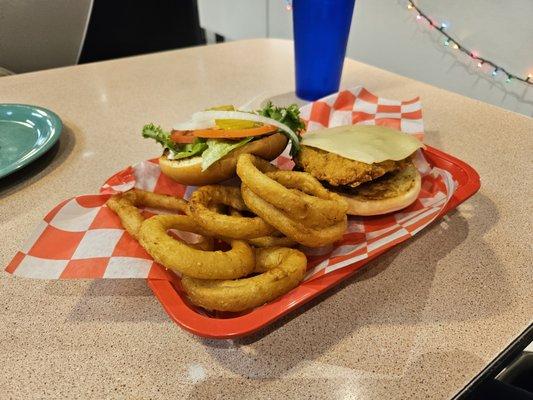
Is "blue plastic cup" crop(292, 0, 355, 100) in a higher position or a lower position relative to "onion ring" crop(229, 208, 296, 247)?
higher

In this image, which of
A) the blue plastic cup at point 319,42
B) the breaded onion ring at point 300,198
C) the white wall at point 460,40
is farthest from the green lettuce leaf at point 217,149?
the white wall at point 460,40

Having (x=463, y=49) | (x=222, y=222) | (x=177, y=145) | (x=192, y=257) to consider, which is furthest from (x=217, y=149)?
(x=463, y=49)

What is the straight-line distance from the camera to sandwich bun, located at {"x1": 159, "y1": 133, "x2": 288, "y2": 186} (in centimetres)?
109

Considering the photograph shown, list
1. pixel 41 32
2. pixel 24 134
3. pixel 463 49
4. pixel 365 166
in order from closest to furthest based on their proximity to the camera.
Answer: pixel 365 166
pixel 24 134
pixel 41 32
pixel 463 49

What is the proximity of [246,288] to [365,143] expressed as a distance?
0.57 meters

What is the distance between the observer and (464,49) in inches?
131

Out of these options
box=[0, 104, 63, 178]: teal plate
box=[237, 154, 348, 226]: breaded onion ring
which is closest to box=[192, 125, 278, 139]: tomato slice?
box=[237, 154, 348, 226]: breaded onion ring

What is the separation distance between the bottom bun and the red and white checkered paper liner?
0.16 ft

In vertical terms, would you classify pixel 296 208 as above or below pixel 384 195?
above

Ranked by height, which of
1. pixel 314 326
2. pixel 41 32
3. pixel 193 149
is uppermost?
pixel 193 149

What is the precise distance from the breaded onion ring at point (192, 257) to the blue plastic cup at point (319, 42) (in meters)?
1.15

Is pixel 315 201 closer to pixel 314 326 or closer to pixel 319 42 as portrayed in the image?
pixel 314 326

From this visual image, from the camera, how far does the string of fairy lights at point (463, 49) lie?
123 inches

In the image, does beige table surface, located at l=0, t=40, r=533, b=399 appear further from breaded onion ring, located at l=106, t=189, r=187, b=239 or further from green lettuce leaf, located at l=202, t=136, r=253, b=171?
green lettuce leaf, located at l=202, t=136, r=253, b=171
